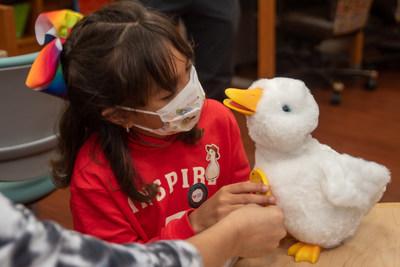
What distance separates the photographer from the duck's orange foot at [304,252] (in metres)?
0.88

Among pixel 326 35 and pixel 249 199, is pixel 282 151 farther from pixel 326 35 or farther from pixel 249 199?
pixel 326 35

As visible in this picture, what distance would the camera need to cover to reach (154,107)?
0.96 metres

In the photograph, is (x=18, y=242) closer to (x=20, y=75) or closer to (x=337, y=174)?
(x=337, y=174)

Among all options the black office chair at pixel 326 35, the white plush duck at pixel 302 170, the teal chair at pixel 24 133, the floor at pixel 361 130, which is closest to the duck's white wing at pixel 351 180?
the white plush duck at pixel 302 170

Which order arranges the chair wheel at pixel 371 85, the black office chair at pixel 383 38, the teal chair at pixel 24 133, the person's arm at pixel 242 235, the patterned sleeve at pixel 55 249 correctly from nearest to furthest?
the patterned sleeve at pixel 55 249 → the person's arm at pixel 242 235 → the teal chair at pixel 24 133 → the chair wheel at pixel 371 85 → the black office chair at pixel 383 38

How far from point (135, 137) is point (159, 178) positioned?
0.08 metres

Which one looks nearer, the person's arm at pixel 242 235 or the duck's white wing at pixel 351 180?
the person's arm at pixel 242 235

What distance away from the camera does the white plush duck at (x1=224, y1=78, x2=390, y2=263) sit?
869 millimetres

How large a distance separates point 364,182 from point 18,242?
528 mm

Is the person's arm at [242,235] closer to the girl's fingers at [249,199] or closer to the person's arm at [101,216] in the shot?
the girl's fingers at [249,199]

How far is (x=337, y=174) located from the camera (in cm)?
84

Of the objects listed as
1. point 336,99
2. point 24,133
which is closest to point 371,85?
point 336,99

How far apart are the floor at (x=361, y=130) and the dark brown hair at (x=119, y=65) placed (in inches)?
45.0

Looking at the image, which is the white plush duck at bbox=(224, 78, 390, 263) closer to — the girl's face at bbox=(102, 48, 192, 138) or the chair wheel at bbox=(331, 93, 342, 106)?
the girl's face at bbox=(102, 48, 192, 138)
